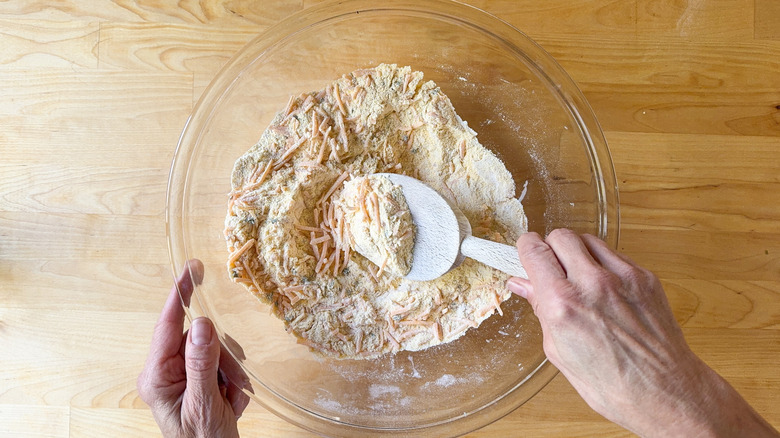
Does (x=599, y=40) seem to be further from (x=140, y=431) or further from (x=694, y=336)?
(x=140, y=431)

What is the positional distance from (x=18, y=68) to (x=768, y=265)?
6.70ft

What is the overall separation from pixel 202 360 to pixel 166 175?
0.52 m

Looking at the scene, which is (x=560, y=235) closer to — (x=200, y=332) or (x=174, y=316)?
(x=200, y=332)

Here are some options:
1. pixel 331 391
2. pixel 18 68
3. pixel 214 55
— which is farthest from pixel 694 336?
pixel 18 68

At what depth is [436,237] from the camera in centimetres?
108

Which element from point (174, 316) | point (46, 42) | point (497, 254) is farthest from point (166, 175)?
point (497, 254)

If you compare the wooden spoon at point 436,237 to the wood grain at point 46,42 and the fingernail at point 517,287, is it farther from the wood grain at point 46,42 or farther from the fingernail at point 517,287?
the wood grain at point 46,42

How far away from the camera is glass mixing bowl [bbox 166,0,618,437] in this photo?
3.90 feet

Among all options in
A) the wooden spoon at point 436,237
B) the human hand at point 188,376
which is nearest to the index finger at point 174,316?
the human hand at point 188,376

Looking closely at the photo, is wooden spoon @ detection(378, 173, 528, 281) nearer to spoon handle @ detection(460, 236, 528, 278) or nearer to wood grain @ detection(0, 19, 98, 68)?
spoon handle @ detection(460, 236, 528, 278)

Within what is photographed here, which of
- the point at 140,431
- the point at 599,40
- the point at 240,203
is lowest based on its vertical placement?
the point at 140,431

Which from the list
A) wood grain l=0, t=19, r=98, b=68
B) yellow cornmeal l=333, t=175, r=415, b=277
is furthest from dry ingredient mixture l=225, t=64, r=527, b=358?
wood grain l=0, t=19, r=98, b=68

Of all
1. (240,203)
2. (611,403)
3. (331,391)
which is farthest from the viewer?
(331,391)

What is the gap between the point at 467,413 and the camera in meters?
1.20
